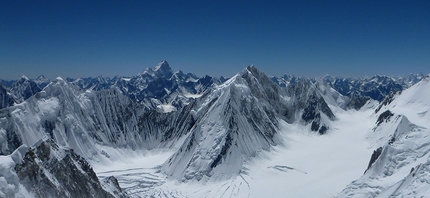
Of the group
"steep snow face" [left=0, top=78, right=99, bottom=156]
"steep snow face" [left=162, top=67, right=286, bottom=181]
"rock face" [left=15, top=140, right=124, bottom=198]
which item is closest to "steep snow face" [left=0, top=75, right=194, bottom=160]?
"steep snow face" [left=0, top=78, right=99, bottom=156]

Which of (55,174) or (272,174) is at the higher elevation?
(272,174)

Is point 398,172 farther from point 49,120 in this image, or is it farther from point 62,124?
point 49,120

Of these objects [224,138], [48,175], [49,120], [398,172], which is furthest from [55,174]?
[49,120]

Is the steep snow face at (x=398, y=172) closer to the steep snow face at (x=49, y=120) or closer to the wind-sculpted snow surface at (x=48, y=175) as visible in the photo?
the wind-sculpted snow surface at (x=48, y=175)

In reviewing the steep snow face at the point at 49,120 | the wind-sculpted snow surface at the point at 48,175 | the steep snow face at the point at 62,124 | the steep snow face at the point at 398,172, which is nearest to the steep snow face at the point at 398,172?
the steep snow face at the point at 398,172

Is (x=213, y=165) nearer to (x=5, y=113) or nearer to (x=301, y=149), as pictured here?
(x=301, y=149)

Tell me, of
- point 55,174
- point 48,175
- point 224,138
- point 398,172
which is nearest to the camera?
point 48,175

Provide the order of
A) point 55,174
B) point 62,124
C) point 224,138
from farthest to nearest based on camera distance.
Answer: point 62,124 → point 224,138 → point 55,174
